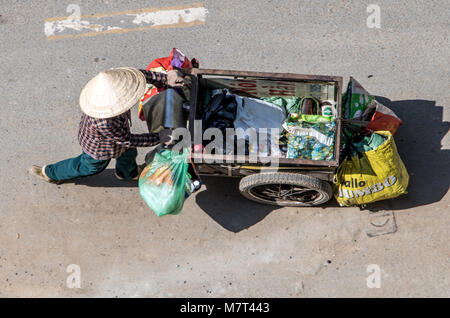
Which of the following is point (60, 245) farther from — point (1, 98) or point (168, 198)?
point (1, 98)

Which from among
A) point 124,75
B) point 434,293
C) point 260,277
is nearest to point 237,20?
point 124,75

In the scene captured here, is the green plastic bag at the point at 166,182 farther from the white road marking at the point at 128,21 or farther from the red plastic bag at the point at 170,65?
the white road marking at the point at 128,21

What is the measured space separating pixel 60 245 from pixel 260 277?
2.10 m

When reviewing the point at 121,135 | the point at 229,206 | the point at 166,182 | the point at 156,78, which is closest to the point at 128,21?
the point at 156,78

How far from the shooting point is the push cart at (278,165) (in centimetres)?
463

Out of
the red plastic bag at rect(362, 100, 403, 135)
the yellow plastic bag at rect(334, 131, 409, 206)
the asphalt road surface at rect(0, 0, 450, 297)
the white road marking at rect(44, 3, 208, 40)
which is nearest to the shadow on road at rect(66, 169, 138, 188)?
the asphalt road surface at rect(0, 0, 450, 297)

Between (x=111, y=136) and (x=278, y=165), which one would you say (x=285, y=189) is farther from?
(x=111, y=136)

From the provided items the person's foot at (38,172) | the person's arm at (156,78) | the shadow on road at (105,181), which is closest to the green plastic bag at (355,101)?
the person's arm at (156,78)

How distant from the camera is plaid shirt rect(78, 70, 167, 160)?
4566 millimetres

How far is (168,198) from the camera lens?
16.1 ft

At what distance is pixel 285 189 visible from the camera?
515cm

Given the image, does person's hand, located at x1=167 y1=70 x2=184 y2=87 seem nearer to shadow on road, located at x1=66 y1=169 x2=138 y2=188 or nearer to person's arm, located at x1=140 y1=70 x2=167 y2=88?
person's arm, located at x1=140 y1=70 x2=167 y2=88

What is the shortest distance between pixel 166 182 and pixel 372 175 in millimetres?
1927
